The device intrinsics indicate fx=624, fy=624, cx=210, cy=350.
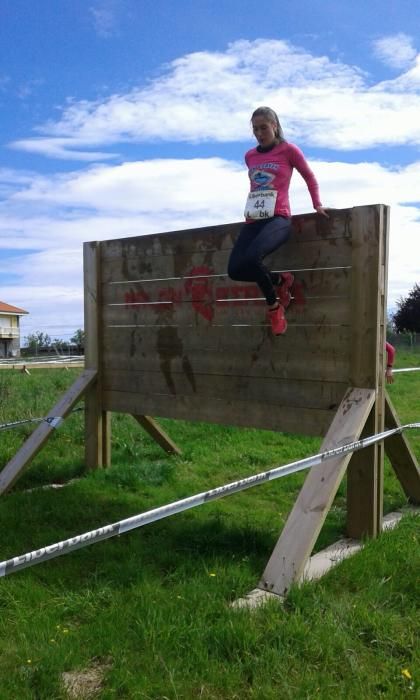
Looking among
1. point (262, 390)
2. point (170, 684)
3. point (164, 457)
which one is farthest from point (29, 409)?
point (170, 684)

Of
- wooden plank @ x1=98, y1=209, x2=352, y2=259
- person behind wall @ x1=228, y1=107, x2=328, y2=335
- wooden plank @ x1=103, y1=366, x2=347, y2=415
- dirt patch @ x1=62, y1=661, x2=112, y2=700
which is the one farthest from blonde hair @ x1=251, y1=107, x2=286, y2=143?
dirt patch @ x1=62, y1=661, x2=112, y2=700

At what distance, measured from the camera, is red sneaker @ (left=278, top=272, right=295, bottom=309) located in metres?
4.34

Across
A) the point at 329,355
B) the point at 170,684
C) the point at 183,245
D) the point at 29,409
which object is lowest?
the point at 170,684

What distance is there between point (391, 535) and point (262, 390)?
4.27 ft

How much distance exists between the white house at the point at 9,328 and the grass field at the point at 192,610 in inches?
2325

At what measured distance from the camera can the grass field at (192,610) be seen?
2.46 meters

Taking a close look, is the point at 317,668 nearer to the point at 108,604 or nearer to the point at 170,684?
the point at 170,684

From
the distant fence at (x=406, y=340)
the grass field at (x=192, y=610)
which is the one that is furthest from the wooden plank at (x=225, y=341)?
the distant fence at (x=406, y=340)

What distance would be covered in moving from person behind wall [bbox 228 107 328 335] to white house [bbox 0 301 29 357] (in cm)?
5953

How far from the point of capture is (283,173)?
165 inches

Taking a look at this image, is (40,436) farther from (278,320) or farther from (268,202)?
(268,202)

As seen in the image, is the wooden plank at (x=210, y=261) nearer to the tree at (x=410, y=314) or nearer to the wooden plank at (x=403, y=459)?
the wooden plank at (x=403, y=459)

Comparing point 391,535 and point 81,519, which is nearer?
point 391,535

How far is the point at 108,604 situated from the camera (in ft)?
10.4
